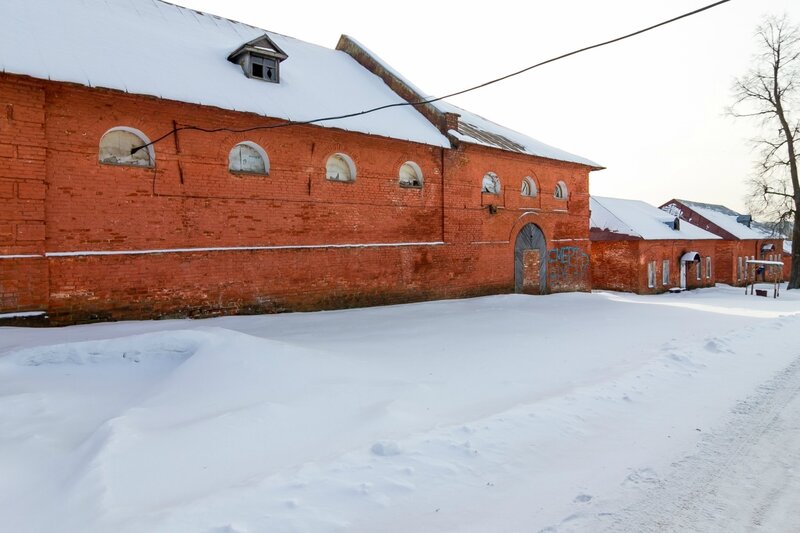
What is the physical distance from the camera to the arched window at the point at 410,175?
43.2 feet

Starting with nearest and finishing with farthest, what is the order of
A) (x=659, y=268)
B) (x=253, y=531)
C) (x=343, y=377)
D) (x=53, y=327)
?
(x=253, y=531) < (x=343, y=377) < (x=53, y=327) < (x=659, y=268)

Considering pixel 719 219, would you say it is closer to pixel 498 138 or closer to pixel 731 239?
pixel 731 239

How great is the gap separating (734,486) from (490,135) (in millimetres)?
14529

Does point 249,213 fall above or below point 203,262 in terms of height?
above

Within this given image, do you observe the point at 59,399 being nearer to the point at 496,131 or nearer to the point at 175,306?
the point at 175,306

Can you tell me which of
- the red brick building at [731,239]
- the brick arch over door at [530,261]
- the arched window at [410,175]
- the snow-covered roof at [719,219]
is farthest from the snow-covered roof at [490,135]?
the snow-covered roof at [719,219]

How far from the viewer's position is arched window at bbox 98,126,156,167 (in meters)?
8.73

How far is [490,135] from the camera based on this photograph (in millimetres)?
16422

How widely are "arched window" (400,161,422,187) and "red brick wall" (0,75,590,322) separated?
209 millimetres

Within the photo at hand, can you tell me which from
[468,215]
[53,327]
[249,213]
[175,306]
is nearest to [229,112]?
[249,213]

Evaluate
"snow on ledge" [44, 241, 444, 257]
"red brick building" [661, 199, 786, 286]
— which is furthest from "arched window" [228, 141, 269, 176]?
"red brick building" [661, 199, 786, 286]

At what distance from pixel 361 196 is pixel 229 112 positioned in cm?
377

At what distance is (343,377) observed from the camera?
18.3 feet

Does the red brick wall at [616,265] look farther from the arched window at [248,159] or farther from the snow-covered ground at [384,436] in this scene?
the arched window at [248,159]
